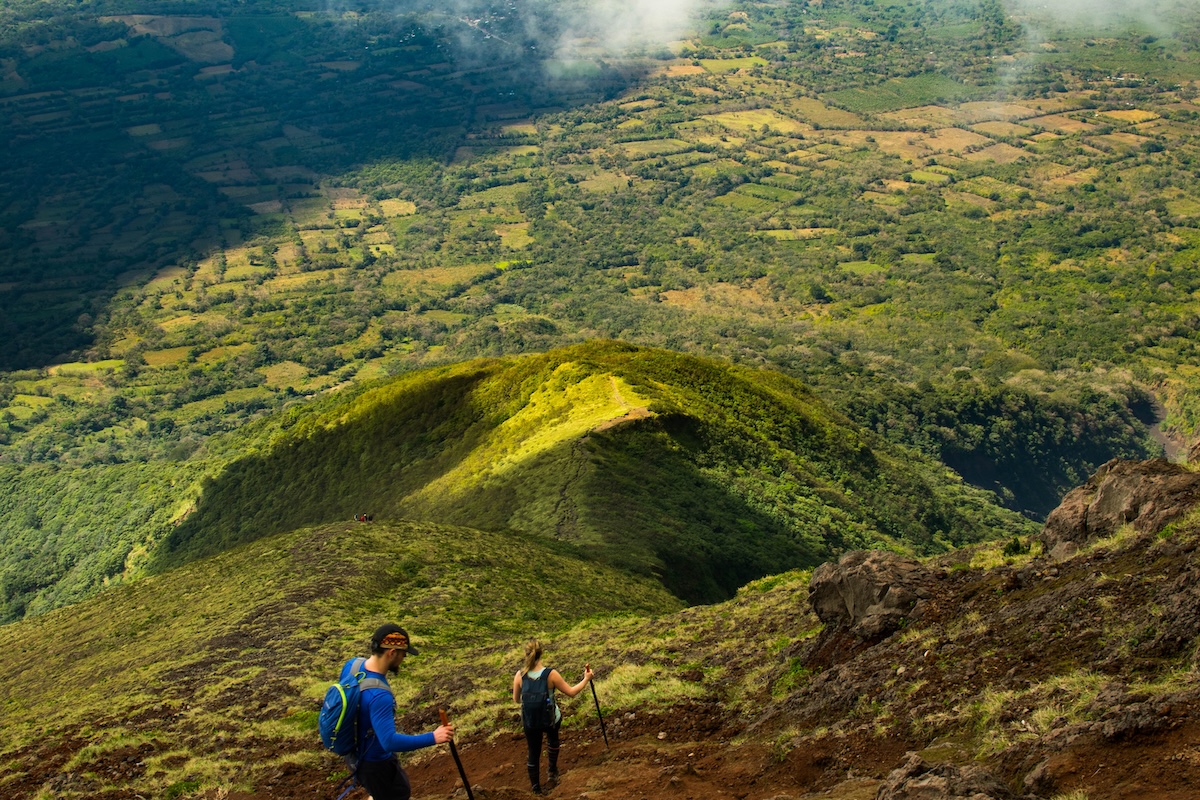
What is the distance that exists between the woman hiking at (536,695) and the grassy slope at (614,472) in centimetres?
3772

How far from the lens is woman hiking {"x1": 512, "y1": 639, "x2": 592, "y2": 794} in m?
18.8

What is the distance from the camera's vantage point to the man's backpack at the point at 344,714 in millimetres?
14469

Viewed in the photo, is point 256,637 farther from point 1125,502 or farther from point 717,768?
point 1125,502

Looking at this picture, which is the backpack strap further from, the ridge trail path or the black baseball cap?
the ridge trail path

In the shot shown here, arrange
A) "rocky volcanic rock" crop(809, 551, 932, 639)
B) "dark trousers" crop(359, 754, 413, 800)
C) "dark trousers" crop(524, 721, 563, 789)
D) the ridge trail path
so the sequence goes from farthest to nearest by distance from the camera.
A: "rocky volcanic rock" crop(809, 551, 932, 639)
"dark trousers" crop(524, 721, 563, 789)
the ridge trail path
"dark trousers" crop(359, 754, 413, 800)

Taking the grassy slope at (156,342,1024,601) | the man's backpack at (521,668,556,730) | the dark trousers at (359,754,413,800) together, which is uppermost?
the dark trousers at (359,754,413,800)

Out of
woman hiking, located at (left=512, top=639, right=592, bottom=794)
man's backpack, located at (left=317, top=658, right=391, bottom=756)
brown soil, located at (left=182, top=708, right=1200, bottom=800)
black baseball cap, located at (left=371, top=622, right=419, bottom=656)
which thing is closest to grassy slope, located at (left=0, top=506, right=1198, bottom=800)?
brown soil, located at (left=182, top=708, right=1200, bottom=800)

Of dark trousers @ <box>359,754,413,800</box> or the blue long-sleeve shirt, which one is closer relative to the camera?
the blue long-sleeve shirt

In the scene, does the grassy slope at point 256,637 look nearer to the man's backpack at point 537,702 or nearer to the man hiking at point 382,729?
the man's backpack at point 537,702

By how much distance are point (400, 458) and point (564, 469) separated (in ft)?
71.5

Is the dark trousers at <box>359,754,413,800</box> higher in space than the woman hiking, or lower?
higher

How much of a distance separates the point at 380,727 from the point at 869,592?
47.1 feet

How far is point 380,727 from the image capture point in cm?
1441

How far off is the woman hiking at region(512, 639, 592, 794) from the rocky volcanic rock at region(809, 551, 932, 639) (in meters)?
8.27
